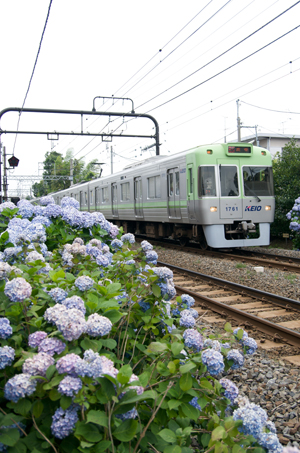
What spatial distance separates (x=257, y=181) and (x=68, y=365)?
12.0 m

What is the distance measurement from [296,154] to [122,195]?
8113 mm

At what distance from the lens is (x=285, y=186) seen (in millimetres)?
18234

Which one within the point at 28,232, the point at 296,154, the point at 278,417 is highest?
the point at 296,154

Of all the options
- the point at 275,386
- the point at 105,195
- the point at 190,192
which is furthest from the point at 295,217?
the point at 105,195

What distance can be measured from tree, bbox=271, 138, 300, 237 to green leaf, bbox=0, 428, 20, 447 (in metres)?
17.3

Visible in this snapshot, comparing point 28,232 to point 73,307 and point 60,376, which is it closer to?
point 73,307

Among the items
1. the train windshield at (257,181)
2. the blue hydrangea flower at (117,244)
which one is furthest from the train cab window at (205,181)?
the blue hydrangea flower at (117,244)

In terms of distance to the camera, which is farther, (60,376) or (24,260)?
(24,260)

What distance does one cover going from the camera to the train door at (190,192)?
40.5 ft

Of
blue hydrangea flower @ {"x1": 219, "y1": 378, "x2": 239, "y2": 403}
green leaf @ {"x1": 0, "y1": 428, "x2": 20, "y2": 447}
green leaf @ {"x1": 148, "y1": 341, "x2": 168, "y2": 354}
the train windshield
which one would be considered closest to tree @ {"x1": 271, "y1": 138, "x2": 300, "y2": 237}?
the train windshield

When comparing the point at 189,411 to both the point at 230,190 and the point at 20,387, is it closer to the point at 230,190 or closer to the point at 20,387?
the point at 20,387

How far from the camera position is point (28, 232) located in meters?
3.03

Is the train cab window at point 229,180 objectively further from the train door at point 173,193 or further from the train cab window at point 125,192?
the train cab window at point 125,192

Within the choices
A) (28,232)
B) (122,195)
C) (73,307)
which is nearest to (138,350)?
(73,307)
